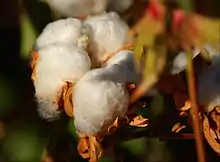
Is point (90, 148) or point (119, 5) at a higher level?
point (119, 5)

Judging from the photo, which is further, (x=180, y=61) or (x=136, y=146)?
(x=136, y=146)

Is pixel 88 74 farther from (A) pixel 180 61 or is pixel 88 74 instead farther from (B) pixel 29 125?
(B) pixel 29 125

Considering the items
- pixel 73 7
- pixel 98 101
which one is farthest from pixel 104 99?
pixel 73 7

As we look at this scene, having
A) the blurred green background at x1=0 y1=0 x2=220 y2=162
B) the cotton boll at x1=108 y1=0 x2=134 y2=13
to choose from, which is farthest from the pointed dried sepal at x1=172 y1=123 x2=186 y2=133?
the cotton boll at x1=108 y1=0 x2=134 y2=13

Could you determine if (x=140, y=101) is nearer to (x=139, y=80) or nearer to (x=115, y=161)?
(x=139, y=80)

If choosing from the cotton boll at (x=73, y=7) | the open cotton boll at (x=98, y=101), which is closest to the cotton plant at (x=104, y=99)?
the open cotton boll at (x=98, y=101)

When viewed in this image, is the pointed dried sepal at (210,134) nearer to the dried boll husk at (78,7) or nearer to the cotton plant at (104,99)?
the cotton plant at (104,99)
